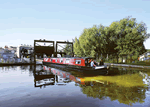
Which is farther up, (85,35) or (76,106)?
(85,35)

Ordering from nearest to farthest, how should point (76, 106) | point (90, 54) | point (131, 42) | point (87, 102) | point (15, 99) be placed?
point (76, 106)
point (87, 102)
point (15, 99)
point (131, 42)
point (90, 54)

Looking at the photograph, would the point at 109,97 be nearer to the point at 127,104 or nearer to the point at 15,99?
the point at 127,104

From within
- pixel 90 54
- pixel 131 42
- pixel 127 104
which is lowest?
pixel 127 104

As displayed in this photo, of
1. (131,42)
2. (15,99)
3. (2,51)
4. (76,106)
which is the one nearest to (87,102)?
(76,106)

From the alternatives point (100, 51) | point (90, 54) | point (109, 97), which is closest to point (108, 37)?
point (100, 51)

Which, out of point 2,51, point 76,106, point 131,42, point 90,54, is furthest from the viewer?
point 2,51

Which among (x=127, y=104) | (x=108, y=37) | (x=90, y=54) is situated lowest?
(x=127, y=104)

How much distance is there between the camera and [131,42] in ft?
115

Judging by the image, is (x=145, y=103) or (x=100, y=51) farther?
(x=100, y=51)

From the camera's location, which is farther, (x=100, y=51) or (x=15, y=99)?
(x=100, y=51)

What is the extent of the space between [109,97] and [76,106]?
2717 millimetres

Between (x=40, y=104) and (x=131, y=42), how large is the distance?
109 feet

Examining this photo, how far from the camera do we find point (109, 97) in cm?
870

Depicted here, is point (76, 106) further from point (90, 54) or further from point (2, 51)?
point (2, 51)
